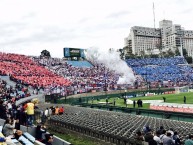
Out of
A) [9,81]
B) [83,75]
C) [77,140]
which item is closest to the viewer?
[77,140]

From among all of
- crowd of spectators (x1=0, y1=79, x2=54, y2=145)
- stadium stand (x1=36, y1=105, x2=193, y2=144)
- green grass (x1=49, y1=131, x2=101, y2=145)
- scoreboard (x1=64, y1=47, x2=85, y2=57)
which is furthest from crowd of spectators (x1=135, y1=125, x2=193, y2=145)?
scoreboard (x1=64, y1=47, x2=85, y2=57)

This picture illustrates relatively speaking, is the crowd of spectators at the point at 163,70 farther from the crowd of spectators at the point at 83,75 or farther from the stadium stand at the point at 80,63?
the stadium stand at the point at 80,63

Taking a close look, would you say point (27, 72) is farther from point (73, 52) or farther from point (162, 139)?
point (162, 139)

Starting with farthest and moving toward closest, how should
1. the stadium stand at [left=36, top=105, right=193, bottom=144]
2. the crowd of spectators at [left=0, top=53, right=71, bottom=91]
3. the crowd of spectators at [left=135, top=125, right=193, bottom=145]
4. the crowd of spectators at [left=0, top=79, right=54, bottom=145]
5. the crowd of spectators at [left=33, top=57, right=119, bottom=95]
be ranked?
the crowd of spectators at [left=33, top=57, right=119, bottom=95] < the crowd of spectators at [left=0, top=53, right=71, bottom=91] < the stadium stand at [left=36, top=105, right=193, bottom=144] < the crowd of spectators at [left=135, top=125, right=193, bottom=145] < the crowd of spectators at [left=0, top=79, right=54, bottom=145]

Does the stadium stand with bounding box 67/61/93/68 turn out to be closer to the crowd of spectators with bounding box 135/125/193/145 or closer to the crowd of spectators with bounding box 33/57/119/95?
the crowd of spectators with bounding box 33/57/119/95

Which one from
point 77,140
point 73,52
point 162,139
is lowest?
point 77,140

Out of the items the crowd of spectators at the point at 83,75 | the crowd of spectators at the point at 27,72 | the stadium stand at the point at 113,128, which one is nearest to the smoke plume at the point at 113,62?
the crowd of spectators at the point at 83,75

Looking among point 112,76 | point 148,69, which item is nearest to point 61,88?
point 112,76

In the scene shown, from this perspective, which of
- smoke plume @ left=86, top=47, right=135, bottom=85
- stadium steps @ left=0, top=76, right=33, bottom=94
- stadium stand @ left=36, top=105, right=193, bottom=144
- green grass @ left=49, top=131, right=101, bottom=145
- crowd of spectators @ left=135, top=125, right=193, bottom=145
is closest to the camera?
crowd of spectators @ left=135, top=125, right=193, bottom=145

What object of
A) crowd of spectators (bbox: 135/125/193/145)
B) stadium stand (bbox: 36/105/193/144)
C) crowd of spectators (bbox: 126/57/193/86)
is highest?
crowd of spectators (bbox: 126/57/193/86)

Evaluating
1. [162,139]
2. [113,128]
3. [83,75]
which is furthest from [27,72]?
[162,139]

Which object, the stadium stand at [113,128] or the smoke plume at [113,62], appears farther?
the smoke plume at [113,62]

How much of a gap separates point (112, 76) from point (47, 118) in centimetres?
5889

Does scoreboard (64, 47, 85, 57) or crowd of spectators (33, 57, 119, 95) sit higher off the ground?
scoreboard (64, 47, 85, 57)
